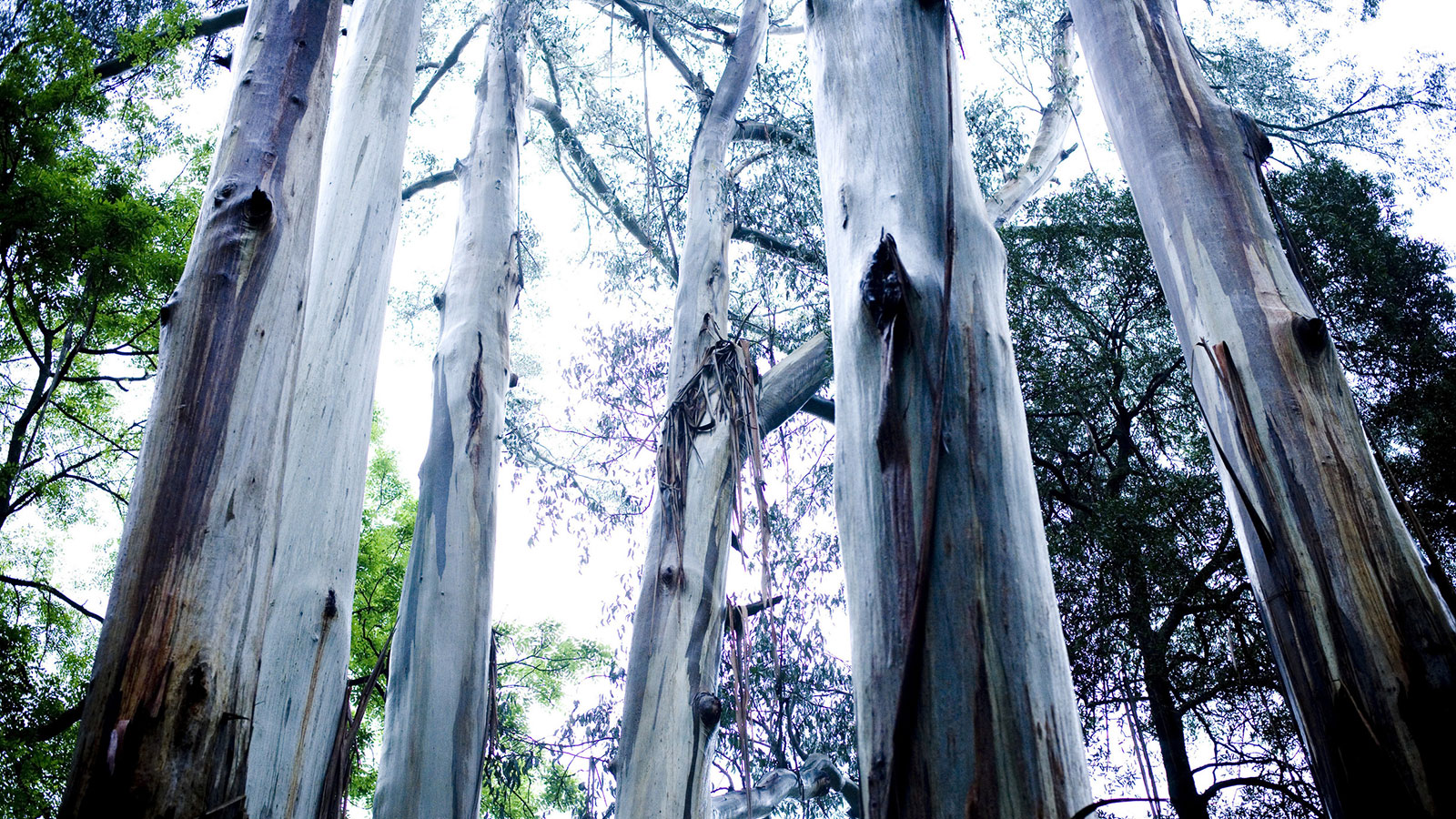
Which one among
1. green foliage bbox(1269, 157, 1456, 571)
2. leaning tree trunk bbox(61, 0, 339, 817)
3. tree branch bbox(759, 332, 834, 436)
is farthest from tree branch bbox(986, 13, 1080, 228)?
leaning tree trunk bbox(61, 0, 339, 817)

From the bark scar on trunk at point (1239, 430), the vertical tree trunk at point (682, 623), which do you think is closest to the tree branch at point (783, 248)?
the vertical tree trunk at point (682, 623)

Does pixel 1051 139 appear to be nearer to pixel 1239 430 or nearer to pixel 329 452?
pixel 329 452

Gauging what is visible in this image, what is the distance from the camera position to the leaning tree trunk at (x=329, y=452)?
272 centimetres

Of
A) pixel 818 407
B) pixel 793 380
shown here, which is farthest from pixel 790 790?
pixel 793 380

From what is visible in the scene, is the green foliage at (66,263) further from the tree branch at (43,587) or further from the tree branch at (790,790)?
the tree branch at (790,790)

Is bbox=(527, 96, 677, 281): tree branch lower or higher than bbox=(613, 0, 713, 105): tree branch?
lower

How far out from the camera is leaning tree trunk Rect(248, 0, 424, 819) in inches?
107

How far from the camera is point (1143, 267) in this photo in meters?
6.95

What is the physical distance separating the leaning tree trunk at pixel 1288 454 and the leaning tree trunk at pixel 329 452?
2198 mm

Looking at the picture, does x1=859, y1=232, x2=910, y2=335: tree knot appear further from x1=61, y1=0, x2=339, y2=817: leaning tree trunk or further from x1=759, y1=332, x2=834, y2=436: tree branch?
x1=759, y1=332, x2=834, y2=436: tree branch

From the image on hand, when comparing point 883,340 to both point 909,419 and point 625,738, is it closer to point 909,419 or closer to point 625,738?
point 909,419

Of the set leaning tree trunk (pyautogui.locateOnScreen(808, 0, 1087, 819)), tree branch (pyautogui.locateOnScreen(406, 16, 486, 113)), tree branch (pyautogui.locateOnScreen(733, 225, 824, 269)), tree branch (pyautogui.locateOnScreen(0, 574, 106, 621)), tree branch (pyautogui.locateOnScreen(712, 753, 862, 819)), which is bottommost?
leaning tree trunk (pyautogui.locateOnScreen(808, 0, 1087, 819))

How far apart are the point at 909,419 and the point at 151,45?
22.1 ft

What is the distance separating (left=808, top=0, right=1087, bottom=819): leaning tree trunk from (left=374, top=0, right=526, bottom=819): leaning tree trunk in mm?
2932
